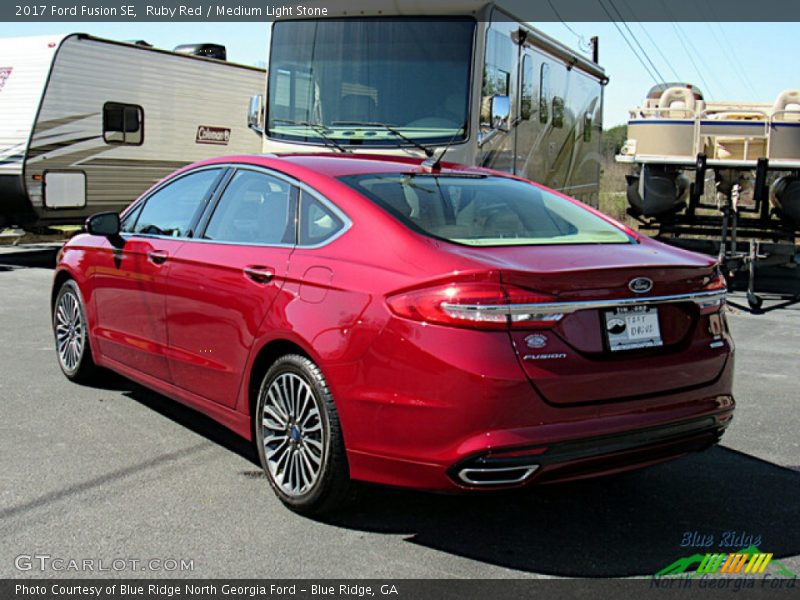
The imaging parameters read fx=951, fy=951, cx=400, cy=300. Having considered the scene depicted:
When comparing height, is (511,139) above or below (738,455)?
above

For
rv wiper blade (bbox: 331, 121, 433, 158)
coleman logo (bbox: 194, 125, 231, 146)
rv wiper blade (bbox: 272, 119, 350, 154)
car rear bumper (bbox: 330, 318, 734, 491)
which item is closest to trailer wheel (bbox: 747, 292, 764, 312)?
rv wiper blade (bbox: 331, 121, 433, 158)

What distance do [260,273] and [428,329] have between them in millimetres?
1167

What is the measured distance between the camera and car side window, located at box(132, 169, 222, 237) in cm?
538

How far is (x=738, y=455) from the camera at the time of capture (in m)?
5.31

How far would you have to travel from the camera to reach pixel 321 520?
4.23 meters

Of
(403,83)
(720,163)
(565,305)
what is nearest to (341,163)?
(565,305)

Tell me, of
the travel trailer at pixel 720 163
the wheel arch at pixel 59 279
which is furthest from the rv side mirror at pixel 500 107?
the wheel arch at pixel 59 279

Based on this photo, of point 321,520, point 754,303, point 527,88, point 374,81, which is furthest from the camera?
point 754,303

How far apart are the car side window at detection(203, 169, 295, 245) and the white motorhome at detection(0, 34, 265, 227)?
10.1 metres

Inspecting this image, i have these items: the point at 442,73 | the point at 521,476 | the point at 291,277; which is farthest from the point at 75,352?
the point at 442,73

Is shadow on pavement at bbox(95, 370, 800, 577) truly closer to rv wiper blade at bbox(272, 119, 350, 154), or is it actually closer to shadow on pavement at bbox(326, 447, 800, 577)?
shadow on pavement at bbox(326, 447, 800, 577)

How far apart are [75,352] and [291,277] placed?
292cm

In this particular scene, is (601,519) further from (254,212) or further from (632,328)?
(254,212)

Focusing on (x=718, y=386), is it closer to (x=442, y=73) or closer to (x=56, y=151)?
(x=442, y=73)
